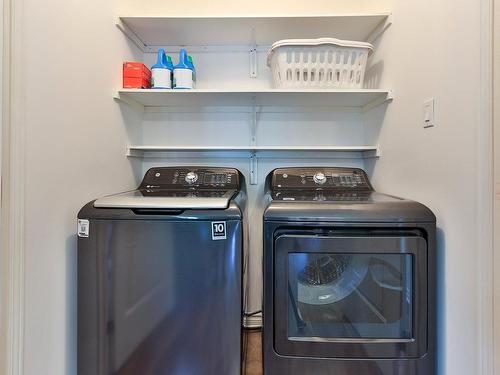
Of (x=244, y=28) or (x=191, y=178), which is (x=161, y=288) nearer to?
(x=191, y=178)

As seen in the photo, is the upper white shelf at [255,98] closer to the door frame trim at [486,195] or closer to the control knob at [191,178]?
the control knob at [191,178]

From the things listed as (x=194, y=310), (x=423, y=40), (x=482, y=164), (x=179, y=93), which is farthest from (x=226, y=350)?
(x=423, y=40)

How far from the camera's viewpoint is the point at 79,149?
4.09 feet

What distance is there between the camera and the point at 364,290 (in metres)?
1.14

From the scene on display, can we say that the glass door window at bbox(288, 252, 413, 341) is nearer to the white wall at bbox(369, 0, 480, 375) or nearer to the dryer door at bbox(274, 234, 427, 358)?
the dryer door at bbox(274, 234, 427, 358)

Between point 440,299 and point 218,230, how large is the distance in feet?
2.95

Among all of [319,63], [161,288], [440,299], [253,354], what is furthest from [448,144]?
[253,354]

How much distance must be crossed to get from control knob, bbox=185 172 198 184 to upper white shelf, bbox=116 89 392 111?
441 mm

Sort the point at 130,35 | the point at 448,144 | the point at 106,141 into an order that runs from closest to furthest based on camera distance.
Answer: the point at 448,144
the point at 106,141
the point at 130,35

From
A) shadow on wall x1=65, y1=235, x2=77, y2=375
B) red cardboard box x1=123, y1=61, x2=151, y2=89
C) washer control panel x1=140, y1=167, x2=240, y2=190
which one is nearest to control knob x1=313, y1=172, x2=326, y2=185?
washer control panel x1=140, y1=167, x2=240, y2=190

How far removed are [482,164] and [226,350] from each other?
1.09 m

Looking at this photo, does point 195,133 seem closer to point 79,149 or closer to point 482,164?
point 79,149

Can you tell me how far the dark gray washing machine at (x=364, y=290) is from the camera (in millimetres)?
1080

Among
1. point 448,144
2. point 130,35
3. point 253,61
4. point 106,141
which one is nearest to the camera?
point 448,144
